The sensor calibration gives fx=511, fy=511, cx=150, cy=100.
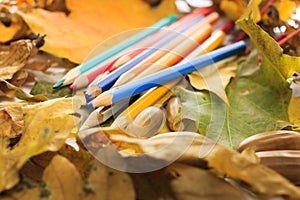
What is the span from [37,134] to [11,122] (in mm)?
30

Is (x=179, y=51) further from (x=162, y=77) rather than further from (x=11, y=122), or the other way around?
(x=11, y=122)

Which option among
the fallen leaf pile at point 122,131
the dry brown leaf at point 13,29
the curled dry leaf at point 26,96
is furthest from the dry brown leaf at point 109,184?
the dry brown leaf at point 13,29

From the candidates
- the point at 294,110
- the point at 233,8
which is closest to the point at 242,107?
the point at 294,110

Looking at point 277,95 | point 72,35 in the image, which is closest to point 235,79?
point 277,95

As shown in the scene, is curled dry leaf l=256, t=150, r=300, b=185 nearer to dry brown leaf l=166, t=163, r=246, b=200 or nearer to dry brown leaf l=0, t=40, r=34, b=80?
dry brown leaf l=166, t=163, r=246, b=200

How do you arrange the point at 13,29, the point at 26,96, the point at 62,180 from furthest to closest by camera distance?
1. the point at 13,29
2. the point at 26,96
3. the point at 62,180

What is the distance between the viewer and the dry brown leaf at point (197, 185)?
0.24 meters

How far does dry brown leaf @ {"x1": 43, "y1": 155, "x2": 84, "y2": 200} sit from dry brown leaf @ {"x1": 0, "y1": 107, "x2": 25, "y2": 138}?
63 millimetres

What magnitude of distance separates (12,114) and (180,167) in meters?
0.11

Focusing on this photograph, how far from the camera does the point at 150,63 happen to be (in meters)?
0.38

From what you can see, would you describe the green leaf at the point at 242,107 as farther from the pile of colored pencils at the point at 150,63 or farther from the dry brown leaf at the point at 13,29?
the dry brown leaf at the point at 13,29

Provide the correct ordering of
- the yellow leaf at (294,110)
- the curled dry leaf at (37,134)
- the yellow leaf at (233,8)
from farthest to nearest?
the yellow leaf at (233,8) → the yellow leaf at (294,110) → the curled dry leaf at (37,134)

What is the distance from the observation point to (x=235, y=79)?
396 mm

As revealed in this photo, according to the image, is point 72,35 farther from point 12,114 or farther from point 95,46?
point 12,114
